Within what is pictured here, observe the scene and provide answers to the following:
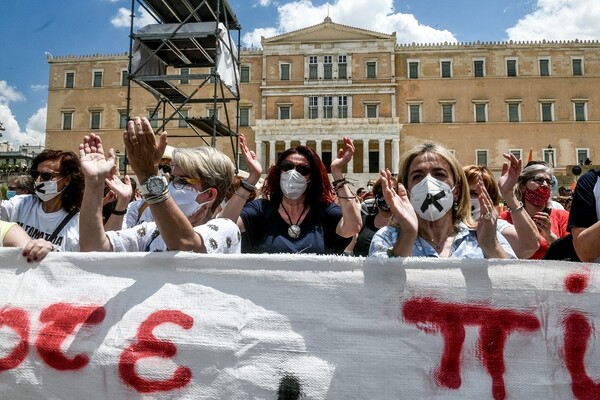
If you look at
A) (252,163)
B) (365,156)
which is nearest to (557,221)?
(252,163)

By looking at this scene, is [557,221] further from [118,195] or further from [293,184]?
[118,195]

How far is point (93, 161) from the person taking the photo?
2189 mm

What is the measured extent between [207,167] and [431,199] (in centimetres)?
102

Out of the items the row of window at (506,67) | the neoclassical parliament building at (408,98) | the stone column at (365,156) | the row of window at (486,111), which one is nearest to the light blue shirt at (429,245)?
the stone column at (365,156)

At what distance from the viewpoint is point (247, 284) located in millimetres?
1995

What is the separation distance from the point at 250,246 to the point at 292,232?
0.95 feet

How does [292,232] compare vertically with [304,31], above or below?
below

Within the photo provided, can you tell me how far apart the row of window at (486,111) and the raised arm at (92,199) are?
38.0 metres

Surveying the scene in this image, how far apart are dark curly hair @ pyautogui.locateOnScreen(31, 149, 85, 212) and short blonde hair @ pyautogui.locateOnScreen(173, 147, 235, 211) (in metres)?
0.94

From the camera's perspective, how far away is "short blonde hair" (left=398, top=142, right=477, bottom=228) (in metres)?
2.35

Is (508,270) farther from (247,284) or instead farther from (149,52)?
(149,52)

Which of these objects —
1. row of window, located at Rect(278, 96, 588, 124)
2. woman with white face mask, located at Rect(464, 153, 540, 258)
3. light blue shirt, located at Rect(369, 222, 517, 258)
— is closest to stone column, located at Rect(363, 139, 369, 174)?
row of window, located at Rect(278, 96, 588, 124)

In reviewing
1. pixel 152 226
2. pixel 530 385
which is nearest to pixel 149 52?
pixel 152 226

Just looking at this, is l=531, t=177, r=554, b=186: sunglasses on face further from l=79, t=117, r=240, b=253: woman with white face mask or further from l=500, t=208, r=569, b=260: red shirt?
l=79, t=117, r=240, b=253: woman with white face mask
